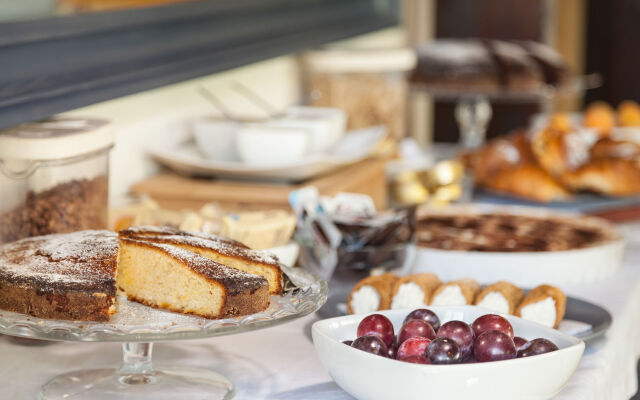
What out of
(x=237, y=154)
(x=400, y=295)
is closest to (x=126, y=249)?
(x=400, y=295)

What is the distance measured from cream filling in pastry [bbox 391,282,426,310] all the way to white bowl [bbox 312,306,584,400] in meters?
0.25

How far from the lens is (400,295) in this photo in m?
1.16

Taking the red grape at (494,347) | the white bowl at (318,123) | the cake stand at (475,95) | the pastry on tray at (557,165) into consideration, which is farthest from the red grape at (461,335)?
the cake stand at (475,95)

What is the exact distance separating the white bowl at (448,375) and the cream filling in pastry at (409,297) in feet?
0.81

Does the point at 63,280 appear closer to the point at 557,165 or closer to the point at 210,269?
the point at 210,269

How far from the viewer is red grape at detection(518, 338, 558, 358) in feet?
2.89

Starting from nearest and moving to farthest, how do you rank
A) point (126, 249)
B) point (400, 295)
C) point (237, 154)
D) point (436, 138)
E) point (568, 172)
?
point (126, 249) < point (400, 295) < point (237, 154) < point (568, 172) < point (436, 138)

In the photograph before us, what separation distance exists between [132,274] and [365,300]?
0.31m

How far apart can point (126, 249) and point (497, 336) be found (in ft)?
1.30

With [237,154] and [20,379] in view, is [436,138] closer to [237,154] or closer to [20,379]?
[237,154]

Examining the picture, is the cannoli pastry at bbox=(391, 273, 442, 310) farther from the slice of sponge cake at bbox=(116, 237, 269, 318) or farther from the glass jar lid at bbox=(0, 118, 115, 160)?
the glass jar lid at bbox=(0, 118, 115, 160)

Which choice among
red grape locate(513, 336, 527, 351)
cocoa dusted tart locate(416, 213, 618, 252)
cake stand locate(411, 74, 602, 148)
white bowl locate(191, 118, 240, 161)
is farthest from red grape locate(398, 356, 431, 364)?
cake stand locate(411, 74, 602, 148)

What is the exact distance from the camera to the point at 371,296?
117 centimetres

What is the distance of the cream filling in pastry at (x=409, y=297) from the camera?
116 cm
